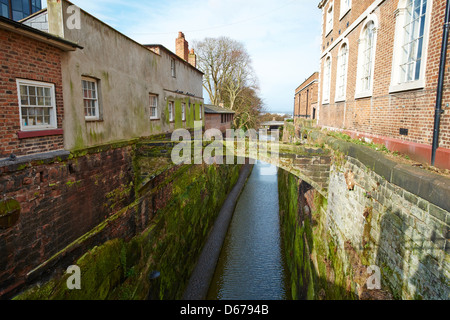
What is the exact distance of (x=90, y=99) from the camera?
7770 mm

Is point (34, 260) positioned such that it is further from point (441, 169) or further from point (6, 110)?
point (441, 169)

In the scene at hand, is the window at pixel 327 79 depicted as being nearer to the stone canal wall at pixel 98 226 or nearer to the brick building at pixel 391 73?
the brick building at pixel 391 73

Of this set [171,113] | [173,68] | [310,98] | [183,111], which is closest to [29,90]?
[171,113]

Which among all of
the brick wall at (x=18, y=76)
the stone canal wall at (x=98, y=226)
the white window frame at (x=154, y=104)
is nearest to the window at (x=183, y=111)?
the white window frame at (x=154, y=104)

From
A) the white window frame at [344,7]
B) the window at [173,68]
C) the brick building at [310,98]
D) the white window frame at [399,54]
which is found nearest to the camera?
the white window frame at [399,54]

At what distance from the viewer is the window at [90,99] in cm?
756

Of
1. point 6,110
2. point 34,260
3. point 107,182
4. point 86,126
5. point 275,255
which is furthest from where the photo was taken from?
point 275,255

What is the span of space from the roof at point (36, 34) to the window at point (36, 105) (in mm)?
943

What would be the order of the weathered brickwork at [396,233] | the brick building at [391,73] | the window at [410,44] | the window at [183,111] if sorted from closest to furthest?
the weathered brickwork at [396,233] → the brick building at [391,73] → the window at [410,44] → the window at [183,111]

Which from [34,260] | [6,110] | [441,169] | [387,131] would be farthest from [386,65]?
[34,260]

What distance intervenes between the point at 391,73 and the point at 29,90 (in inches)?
334

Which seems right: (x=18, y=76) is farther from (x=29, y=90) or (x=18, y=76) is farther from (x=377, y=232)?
(x=377, y=232)

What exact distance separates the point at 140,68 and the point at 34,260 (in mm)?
7678

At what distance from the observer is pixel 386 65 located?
705 cm
